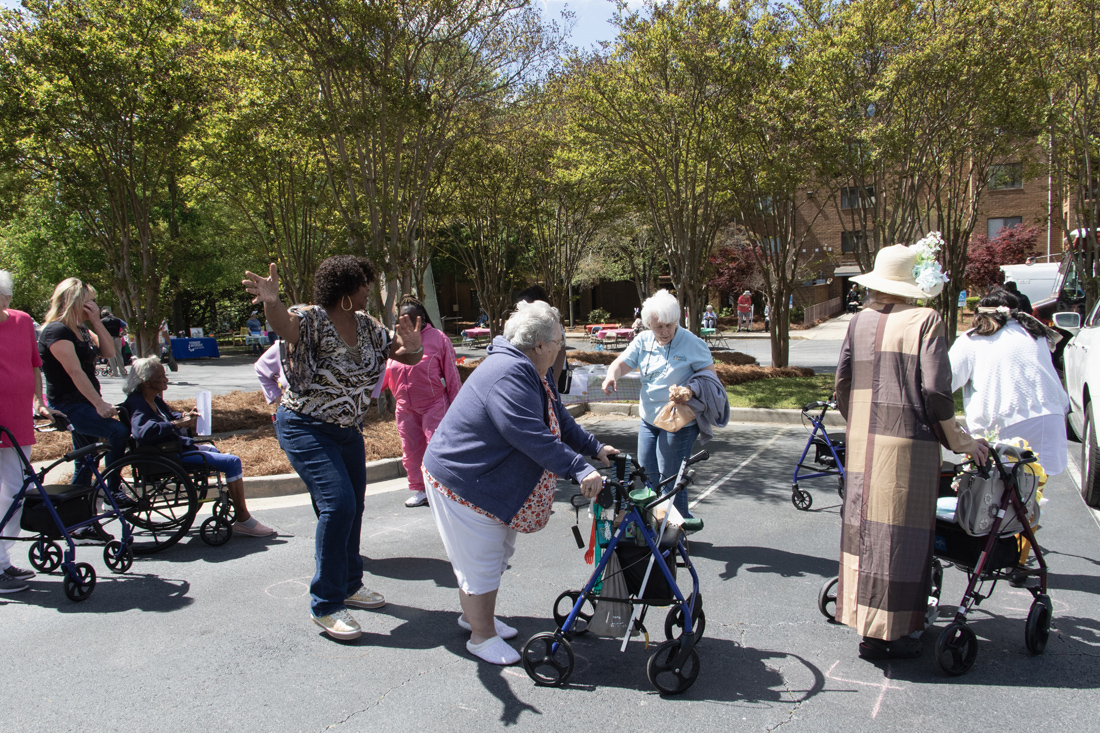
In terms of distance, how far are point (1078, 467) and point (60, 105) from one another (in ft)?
42.4

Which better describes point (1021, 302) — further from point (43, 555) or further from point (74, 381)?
point (43, 555)

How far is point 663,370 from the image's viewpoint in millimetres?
4961

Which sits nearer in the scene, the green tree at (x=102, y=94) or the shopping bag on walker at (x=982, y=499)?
the shopping bag on walker at (x=982, y=499)

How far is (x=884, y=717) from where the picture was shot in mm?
3084

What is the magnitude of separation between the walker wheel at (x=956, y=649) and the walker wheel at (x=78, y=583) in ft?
15.1

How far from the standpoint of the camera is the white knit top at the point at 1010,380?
4148 millimetres

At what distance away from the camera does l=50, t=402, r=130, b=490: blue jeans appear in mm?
5219

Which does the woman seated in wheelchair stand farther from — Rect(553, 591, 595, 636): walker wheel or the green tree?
the green tree

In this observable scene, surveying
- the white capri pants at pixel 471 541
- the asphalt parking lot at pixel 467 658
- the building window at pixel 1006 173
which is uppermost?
the building window at pixel 1006 173

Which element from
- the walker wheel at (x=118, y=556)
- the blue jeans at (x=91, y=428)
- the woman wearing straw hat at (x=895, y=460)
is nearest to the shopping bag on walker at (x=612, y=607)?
the woman wearing straw hat at (x=895, y=460)

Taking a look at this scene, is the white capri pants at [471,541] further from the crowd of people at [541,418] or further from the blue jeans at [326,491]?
the blue jeans at [326,491]

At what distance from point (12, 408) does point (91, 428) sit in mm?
727

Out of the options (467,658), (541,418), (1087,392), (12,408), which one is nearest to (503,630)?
(467,658)

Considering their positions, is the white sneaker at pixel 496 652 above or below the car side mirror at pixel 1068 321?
below
